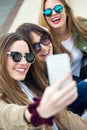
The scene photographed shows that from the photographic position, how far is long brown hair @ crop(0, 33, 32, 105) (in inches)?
66.2

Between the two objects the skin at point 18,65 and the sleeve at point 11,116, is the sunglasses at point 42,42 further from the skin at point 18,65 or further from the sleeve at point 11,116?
the sleeve at point 11,116

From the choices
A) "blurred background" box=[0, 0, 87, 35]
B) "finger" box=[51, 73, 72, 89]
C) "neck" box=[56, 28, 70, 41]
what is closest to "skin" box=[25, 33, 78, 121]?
"finger" box=[51, 73, 72, 89]

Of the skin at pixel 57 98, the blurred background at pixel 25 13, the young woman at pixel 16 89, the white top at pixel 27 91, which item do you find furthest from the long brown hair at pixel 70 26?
the blurred background at pixel 25 13

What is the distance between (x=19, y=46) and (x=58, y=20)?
41.8 inches

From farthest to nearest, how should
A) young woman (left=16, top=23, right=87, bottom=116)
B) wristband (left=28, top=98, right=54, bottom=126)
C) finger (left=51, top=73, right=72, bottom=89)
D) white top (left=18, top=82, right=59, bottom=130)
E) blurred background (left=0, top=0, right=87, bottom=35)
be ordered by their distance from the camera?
blurred background (left=0, top=0, right=87, bottom=35)
young woman (left=16, top=23, right=87, bottom=116)
white top (left=18, top=82, right=59, bottom=130)
wristband (left=28, top=98, right=54, bottom=126)
finger (left=51, top=73, right=72, bottom=89)

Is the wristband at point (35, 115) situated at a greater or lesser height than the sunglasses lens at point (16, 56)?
lesser

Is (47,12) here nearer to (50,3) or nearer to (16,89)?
(50,3)

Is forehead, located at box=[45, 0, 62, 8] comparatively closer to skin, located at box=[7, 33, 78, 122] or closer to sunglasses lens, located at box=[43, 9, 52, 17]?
sunglasses lens, located at box=[43, 9, 52, 17]

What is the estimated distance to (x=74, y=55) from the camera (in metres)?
2.78

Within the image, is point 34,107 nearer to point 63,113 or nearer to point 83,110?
point 63,113

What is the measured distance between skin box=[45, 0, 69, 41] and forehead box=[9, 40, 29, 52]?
1.00 meters

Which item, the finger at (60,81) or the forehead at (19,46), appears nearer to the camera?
the finger at (60,81)

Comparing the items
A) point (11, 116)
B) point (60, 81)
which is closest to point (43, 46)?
point (11, 116)

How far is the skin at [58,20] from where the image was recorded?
2.79m
